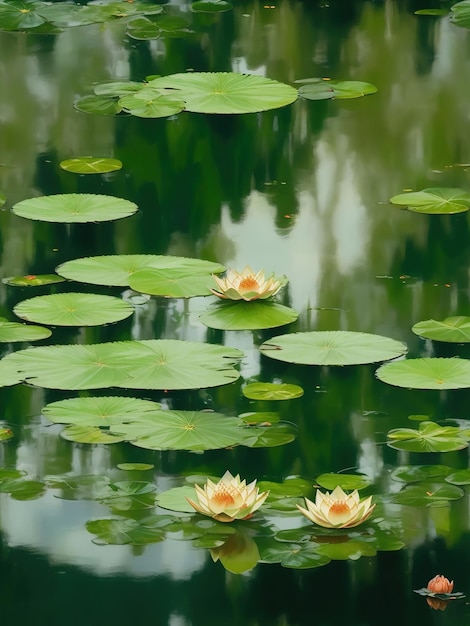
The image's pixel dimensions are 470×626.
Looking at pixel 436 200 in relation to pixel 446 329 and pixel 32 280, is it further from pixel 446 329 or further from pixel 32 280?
pixel 32 280

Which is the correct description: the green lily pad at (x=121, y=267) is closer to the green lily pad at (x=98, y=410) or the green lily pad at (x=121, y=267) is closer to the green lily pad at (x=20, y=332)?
the green lily pad at (x=20, y=332)

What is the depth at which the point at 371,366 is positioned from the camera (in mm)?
3352

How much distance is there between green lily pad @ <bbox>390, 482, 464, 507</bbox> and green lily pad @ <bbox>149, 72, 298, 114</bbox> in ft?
8.34

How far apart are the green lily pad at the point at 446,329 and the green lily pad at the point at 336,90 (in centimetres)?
Result: 190

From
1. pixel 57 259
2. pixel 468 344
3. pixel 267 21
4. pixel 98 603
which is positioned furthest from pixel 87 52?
pixel 98 603

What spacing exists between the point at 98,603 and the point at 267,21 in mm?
4186

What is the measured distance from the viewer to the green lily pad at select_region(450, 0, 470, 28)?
20.6 feet

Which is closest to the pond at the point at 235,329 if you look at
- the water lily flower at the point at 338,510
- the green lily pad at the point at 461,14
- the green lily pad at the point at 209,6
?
the water lily flower at the point at 338,510

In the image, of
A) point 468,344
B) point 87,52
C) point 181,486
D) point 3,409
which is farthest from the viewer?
point 87,52

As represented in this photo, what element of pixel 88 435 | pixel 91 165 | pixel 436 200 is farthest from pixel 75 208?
pixel 88 435

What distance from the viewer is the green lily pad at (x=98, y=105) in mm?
5203

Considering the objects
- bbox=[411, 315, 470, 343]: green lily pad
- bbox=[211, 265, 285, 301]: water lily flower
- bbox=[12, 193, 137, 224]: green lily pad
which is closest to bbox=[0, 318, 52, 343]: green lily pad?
bbox=[211, 265, 285, 301]: water lily flower

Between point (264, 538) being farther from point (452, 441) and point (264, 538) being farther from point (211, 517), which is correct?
point (452, 441)

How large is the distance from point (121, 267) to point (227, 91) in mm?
1658
